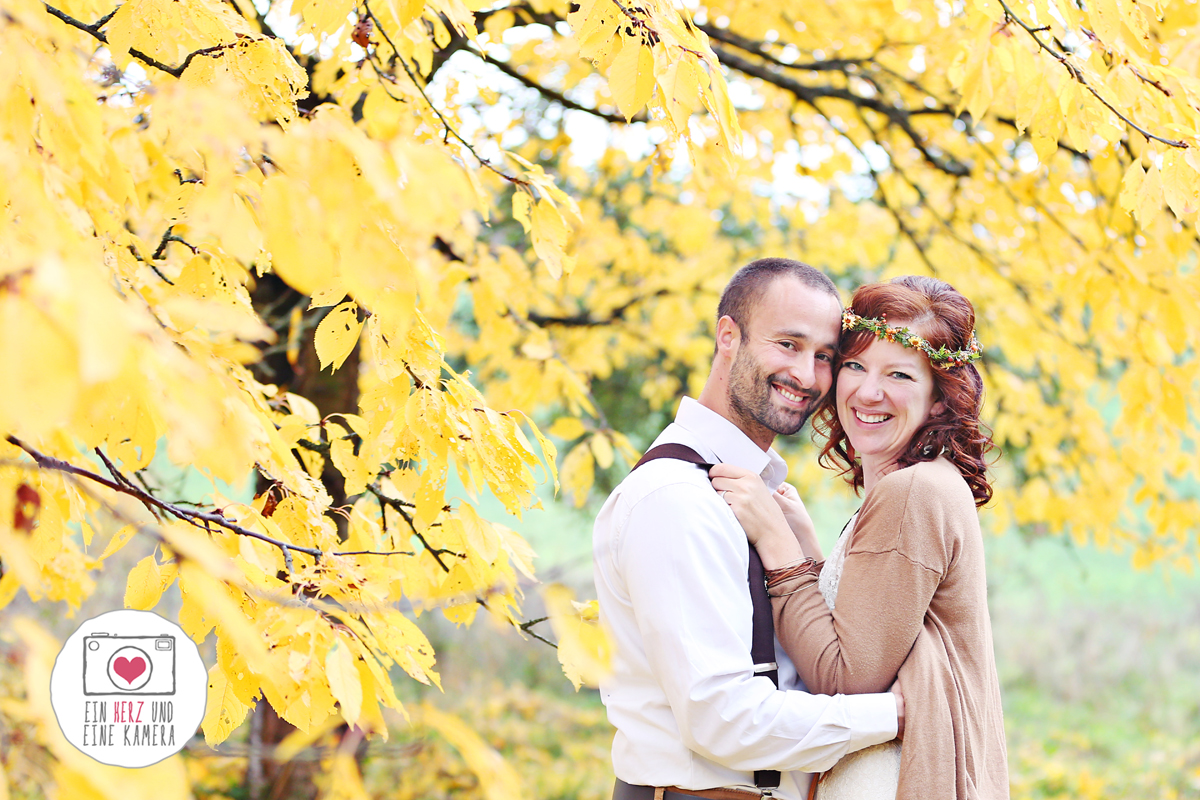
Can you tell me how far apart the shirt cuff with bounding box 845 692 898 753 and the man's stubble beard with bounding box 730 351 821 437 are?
26.0 inches

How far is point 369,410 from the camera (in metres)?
1.73

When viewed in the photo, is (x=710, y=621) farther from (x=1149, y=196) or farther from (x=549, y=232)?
(x=1149, y=196)

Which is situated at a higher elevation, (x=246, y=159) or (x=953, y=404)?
(x=246, y=159)

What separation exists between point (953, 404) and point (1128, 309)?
1685 mm

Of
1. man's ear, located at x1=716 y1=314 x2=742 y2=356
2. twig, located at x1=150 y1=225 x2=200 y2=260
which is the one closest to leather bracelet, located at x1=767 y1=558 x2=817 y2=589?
man's ear, located at x1=716 y1=314 x2=742 y2=356

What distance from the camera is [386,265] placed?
35.7 inches

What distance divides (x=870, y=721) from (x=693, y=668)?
0.39 m

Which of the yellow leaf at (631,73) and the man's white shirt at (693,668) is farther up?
the yellow leaf at (631,73)

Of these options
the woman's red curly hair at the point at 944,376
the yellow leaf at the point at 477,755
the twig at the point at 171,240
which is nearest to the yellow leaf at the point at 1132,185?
the woman's red curly hair at the point at 944,376

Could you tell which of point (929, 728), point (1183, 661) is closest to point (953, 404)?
point (929, 728)

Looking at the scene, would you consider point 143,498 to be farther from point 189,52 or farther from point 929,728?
point 929,728

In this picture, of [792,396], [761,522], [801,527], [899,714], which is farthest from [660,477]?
[899,714]

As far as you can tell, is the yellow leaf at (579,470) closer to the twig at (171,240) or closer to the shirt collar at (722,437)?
the shirt collar at (722,437)

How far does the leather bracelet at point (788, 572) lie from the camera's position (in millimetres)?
1961
